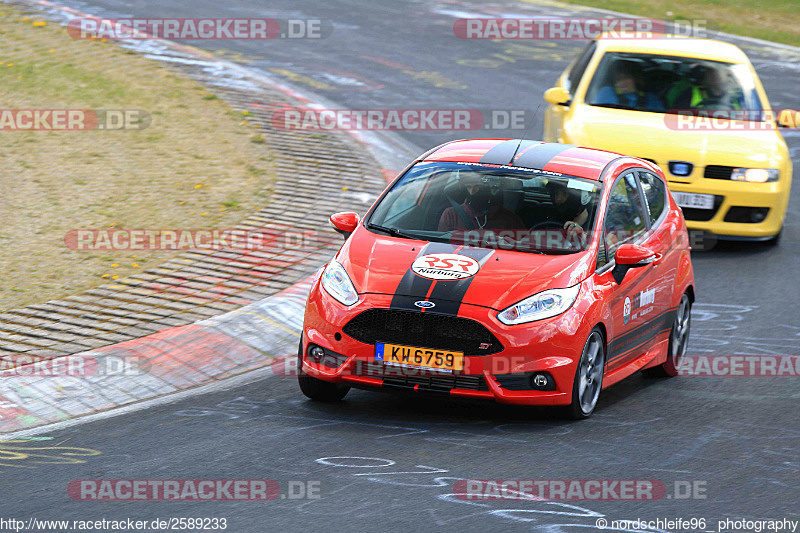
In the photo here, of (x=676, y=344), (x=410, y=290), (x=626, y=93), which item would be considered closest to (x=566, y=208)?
(x=410, y=290)

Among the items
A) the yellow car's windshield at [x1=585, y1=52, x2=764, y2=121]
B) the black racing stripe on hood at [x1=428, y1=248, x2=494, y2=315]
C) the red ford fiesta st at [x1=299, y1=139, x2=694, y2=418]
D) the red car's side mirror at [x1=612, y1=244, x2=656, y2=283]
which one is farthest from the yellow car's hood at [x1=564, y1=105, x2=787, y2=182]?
the black racing stripe on hood at [x1=428, y1=248, x2=494, y2=315]

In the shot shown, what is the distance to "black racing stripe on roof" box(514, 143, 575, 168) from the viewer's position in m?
8.61

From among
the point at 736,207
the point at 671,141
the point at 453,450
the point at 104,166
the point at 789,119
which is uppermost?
the point at 789,119

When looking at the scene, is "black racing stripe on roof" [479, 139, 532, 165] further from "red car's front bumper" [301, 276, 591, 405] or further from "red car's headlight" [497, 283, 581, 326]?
"red car's front bumper" [301, 276, 591, 405]

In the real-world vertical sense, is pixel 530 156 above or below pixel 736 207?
above

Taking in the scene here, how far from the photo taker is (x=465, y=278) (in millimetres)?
7410

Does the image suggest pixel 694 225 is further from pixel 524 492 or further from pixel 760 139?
pixel 524 492

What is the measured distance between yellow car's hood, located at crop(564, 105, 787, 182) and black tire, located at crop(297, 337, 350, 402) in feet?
17.7

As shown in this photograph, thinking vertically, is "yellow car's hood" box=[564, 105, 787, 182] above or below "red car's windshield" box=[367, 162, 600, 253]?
below

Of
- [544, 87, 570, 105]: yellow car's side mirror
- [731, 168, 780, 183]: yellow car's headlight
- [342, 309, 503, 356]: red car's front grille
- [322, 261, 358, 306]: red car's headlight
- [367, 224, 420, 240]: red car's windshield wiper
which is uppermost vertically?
[367, 224, 420, 240]: red car's windshield wiper

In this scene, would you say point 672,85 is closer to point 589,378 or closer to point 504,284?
point 589,378

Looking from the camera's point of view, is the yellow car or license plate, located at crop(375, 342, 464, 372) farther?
the yellow car

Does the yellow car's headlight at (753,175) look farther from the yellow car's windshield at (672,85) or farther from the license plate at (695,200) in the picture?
the yellow car's windshield at (672,85)

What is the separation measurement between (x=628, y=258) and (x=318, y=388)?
218cm
